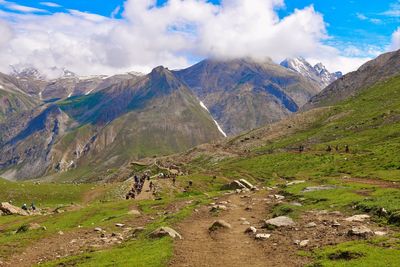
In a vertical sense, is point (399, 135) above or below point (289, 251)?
above

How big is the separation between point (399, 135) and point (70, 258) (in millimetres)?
126163

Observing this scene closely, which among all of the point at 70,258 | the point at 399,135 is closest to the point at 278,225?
the point at 70,258

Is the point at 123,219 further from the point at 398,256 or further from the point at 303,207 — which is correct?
the point at 398,256

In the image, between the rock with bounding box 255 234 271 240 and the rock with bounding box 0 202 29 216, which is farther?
the rock with bounding box 0 202 29 216

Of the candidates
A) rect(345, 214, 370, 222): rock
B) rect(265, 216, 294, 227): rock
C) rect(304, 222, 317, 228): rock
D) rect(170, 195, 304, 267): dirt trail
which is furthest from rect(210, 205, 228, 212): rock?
rect(345, 214, 370, 222): rock

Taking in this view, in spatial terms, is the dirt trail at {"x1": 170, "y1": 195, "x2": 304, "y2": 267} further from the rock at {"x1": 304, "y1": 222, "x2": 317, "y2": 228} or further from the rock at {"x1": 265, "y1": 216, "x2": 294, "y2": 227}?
the rock at {"x1": 304, "y1": 222, "x2": 317, "y2": 228}

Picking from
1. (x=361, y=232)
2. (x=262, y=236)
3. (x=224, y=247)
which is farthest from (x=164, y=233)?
(x=361, y=232)

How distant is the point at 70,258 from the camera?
3944 centimetres

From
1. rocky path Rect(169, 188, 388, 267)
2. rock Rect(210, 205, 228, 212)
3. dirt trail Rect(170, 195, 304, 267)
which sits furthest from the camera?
rock Rect(210, 205, 228, 212)

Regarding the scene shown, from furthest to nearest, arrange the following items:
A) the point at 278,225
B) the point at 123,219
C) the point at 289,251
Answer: the point at 123,219, the point at 278,225, the point at 289,251

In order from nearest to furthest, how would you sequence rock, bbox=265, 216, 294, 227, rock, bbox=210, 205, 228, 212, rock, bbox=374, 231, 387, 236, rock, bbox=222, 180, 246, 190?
rock, bbox=374, 231, 387, 236 < rock, bbox=265, 216, 294, 227 < rock, bbox=210, 205, 228, 212 < rock, bbox=222, 180, 246, 190

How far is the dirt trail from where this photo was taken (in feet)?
111

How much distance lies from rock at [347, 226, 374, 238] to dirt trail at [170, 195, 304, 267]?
6.19 m

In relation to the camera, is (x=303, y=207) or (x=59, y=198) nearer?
(x=303, y=207)
